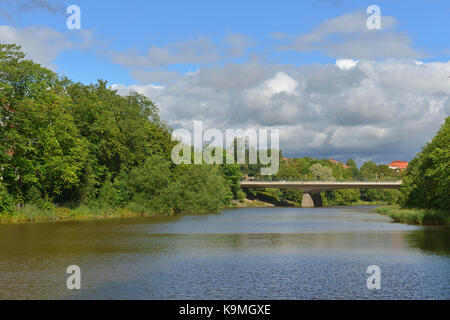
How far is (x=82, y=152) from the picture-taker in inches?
2355

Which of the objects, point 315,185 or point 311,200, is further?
point 311,200

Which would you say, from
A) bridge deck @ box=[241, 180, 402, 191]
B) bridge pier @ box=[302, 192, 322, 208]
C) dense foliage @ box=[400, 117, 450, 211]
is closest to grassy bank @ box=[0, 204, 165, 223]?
dense foliage @ box=[400, 117, 450, 211]

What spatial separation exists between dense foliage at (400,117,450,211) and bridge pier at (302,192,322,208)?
7090cm

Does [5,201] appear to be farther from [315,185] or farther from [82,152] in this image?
[315,185]

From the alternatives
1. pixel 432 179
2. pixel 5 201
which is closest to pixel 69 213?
pixel 5 201

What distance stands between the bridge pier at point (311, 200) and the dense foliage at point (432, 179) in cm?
7090

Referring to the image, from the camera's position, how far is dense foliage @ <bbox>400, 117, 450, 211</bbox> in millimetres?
49581

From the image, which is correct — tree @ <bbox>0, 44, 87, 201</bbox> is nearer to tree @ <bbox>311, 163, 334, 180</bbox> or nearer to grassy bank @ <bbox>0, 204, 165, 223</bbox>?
grassy bank @ <bbox>0, 204, 165, 223</bbox>

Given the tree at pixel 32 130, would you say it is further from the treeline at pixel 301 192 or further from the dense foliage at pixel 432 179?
the treeline at pixel 301 192

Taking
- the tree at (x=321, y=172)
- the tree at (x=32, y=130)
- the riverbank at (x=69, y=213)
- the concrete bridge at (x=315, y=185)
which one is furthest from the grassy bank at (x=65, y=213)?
the tree at (x=321, y=172)

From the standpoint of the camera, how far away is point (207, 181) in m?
85.8

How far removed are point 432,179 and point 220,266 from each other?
4525 cm

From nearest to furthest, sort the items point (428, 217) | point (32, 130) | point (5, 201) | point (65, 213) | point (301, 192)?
point (5, 201) → point (32, 130) → point (428, 217) → point (65, 213) → point (301, 192)
